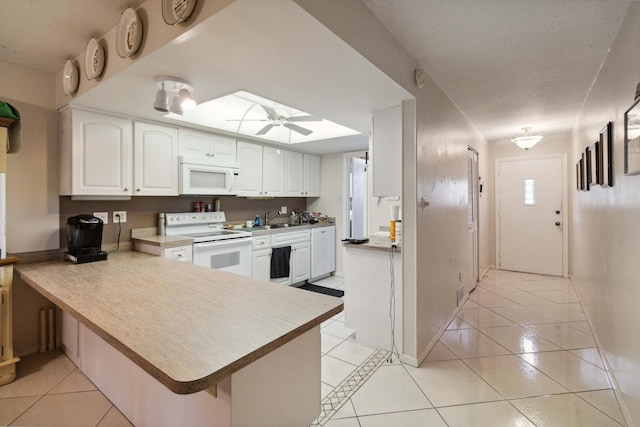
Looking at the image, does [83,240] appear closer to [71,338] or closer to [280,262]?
[71,338]

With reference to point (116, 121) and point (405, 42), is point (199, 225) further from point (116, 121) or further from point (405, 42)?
point (405, 42)

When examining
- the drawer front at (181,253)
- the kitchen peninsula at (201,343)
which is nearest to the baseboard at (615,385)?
the kitchen peninsula at (201,343)

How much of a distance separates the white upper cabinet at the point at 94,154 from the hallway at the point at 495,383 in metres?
2.46

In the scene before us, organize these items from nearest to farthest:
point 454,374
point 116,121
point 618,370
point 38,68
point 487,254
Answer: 1. point 618,370
2. point 454,374
3. point 38,68
4. point 116,121
5. point 487,254

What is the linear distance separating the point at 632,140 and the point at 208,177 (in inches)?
140

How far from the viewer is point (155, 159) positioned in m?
3.01

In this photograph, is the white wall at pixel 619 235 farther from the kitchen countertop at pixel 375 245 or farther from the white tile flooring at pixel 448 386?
the kitchen countertop at pixel 375 245


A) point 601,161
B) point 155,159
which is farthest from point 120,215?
point 601,161

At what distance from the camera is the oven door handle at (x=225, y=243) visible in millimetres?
3103

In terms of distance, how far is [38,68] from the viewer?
244cm

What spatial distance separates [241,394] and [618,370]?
2454 millimetres

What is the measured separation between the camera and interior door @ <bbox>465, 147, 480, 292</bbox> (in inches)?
160

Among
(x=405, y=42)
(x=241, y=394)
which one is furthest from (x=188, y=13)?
(x=241, y=394)

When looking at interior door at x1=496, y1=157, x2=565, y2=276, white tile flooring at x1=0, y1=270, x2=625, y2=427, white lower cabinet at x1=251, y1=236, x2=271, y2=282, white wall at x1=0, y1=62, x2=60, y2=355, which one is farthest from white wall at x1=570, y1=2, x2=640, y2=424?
white wall at x1=0, y1=62, x2=60, y2=355
